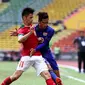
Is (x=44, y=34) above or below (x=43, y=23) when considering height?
below

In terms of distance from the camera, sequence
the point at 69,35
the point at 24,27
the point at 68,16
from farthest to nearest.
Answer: the point at 68,16, the point at 69,35, the point at 24,27

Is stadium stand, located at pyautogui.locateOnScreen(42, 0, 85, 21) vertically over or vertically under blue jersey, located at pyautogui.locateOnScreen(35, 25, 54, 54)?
under

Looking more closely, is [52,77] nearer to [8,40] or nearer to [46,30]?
[46,30]

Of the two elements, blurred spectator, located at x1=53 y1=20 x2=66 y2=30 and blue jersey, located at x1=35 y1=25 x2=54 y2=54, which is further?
blurred spectator, located at x1=53 y1=20 x2=66 y2=30

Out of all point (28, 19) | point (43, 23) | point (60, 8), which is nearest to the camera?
point (28, 19)

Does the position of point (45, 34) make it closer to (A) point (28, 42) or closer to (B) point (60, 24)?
(A) point (28, 42)

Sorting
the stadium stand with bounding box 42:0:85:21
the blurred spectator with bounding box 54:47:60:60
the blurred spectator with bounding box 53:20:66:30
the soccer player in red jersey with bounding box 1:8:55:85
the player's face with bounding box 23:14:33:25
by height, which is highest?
the player's face with bounding box 23:14:33:25

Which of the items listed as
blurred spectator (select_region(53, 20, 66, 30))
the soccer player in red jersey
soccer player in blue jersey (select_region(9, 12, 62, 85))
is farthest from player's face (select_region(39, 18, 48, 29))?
blurred spectator (select_region(53, 20, 66, 30))

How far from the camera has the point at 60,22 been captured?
31.5 m

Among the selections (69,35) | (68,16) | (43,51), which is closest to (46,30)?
(43,51)

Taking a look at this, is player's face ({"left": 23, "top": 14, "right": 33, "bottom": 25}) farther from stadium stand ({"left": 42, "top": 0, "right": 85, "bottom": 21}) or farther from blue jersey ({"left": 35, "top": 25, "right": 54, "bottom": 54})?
stadium stand ({"left": 42, "top": 0, "right": 85, "bottom": 21})

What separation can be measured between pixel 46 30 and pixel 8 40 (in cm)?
2137

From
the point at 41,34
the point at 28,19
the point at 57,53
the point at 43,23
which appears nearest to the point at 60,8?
the point at 57,53

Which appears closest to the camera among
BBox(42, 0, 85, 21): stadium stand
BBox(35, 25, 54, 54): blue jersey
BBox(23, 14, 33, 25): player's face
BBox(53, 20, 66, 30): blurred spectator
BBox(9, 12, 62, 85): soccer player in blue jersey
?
BBox(23, 14, 33, 25): player's face
